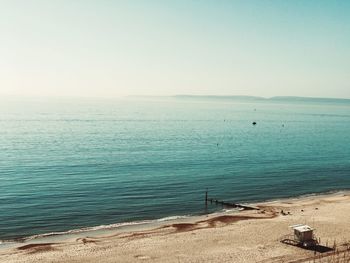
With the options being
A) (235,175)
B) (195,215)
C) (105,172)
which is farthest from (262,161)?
(195,215)

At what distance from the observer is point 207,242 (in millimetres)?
40969

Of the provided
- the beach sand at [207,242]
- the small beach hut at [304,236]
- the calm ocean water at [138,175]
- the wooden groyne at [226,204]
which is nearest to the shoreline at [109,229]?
the beach sand at [207,242]

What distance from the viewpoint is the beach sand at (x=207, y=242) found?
119 ft

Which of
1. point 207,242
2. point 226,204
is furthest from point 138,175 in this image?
point 207,242

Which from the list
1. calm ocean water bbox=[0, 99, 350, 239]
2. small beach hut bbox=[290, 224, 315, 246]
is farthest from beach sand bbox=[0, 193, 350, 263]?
calm ocean water bbox=[0, 99, 350, 239]

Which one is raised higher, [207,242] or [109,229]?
[207,242]

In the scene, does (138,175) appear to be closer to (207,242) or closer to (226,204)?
(226,204)

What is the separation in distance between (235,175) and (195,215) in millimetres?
23924

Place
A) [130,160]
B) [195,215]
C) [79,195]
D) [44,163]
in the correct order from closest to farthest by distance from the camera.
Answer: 1. [195,215]
2. [79,195]
3. [44,163]
4. [130,160]

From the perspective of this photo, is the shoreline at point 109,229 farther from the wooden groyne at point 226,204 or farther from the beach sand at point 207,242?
the wooden groyne at point 226,204

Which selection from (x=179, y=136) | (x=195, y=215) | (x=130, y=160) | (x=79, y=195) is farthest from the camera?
(x=179, y=136)

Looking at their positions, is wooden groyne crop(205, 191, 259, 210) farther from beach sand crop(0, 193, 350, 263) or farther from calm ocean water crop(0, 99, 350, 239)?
beach sand crop(0, 193, 350, 263)

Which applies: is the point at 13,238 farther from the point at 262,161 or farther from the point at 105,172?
the point at 262,161

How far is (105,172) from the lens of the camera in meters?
73.7
